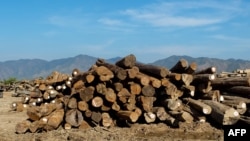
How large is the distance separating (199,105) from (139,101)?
1577mm

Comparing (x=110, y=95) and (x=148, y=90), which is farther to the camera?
(x=148, y=90)

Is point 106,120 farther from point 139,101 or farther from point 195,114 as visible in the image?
point 195,114

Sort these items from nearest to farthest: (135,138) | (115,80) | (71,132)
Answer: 1. (135,138)
2. (71,132)
3. (115,80)

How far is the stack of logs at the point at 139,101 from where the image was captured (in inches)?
439

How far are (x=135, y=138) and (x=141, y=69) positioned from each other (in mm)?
2731

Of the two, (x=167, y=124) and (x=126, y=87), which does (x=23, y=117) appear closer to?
(x=126, y=87)

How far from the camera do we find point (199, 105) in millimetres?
11195

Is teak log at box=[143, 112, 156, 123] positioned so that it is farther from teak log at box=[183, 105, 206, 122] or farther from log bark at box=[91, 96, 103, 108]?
log bark at box=[91, 96, 103, 108]

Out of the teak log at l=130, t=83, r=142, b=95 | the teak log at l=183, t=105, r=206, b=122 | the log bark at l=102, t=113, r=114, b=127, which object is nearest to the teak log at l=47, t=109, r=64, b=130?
the log bark at l=102, t=113, r=114, b=127

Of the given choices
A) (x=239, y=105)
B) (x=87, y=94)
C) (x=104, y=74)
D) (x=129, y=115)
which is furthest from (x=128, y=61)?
(x=239, y=105)

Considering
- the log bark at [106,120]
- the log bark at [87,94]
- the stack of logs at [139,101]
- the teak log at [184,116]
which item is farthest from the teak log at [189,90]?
the log bark at [87,94]

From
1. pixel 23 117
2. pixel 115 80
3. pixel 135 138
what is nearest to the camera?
pixel 135 138

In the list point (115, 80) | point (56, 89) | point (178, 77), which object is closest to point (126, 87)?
point (115, 80)

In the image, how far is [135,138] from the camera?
10.3 m
